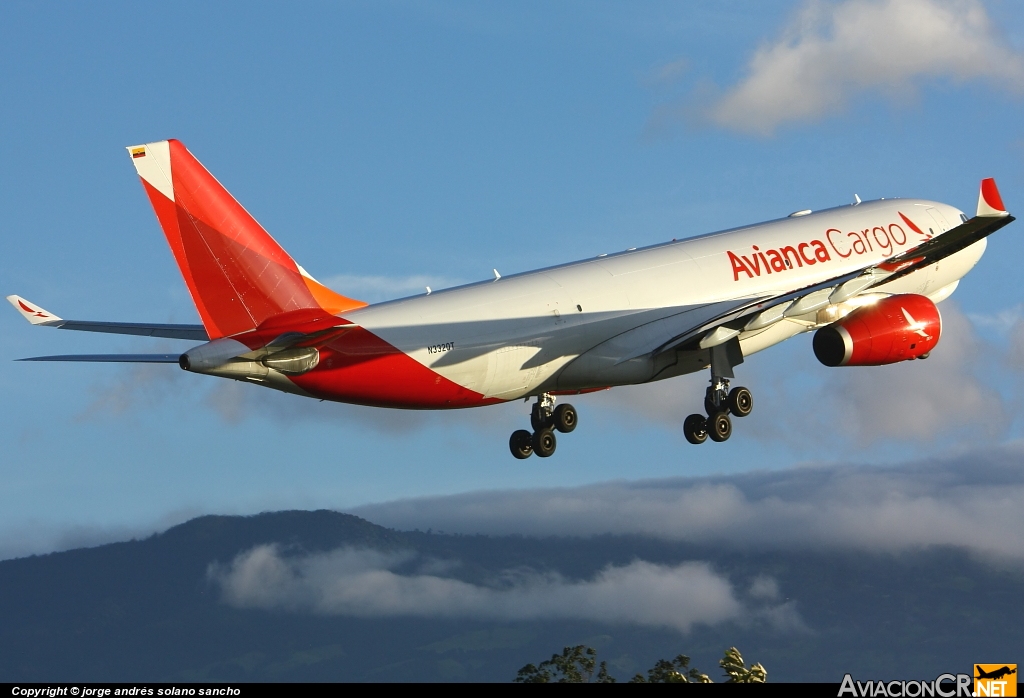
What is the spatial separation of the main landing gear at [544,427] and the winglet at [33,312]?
13.3 meters

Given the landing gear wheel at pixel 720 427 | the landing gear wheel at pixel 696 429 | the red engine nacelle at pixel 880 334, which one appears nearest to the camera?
the landing gear wheel at pixel 720 427

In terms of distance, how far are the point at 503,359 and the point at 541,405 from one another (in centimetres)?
439

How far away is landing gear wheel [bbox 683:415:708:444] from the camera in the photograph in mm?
39500

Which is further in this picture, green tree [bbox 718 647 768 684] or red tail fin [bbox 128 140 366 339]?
green tree [bbox 718 647 768 684]

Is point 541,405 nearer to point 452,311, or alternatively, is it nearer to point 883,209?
point 452,311

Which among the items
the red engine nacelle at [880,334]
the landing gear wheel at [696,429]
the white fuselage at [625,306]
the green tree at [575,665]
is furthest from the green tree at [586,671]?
the white fuselage at [625,306]

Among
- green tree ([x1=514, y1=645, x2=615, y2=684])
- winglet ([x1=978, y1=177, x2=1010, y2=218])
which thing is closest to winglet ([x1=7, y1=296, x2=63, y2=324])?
winglet ([x1=978, y1=177, x2=1010, y2=218])

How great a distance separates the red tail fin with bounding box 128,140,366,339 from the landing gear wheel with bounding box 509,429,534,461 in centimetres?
989

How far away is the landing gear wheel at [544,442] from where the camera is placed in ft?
130

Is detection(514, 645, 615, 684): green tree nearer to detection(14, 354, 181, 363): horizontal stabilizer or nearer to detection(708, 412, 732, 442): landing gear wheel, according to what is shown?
detection(708, 412, 732, 442): landing gear wheel

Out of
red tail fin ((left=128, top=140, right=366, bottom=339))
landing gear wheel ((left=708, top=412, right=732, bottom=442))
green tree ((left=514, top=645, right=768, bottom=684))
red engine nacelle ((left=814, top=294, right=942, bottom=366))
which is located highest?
red tail fin ((left=128, top=140, right=366, bottom=339))

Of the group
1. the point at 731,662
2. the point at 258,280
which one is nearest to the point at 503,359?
the point at 258,280

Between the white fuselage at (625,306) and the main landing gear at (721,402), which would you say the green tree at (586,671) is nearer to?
the main landing gear at (721,402)

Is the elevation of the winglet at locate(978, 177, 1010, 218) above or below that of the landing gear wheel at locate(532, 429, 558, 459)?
above
